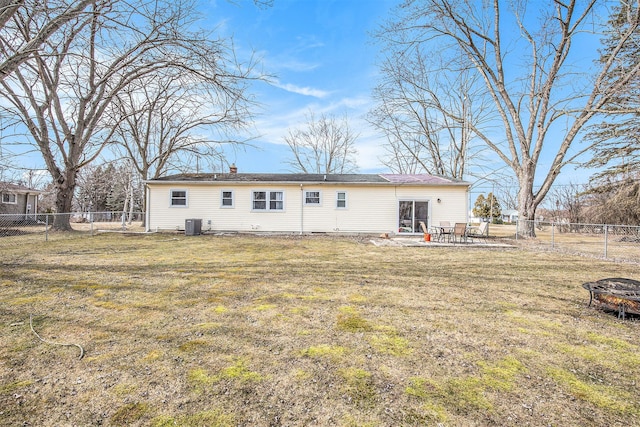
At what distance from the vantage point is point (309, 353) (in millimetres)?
2846

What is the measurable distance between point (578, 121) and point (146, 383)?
1896 cm

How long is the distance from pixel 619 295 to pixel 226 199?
1484 cm

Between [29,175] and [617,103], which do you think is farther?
[617,103]

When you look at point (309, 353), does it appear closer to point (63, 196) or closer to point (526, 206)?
point (526, 206)

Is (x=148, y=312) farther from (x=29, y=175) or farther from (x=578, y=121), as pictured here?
(x=578, y=121)

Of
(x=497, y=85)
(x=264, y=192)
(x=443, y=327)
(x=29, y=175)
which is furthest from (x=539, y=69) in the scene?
(x=29, y=175)

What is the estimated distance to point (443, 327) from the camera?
3.55 meters

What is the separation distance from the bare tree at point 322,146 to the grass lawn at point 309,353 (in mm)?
28638

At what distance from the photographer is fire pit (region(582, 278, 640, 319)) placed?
3852mm

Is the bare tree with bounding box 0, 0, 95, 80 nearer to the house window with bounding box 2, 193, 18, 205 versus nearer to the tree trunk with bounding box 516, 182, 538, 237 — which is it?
the tree trunk with bounding box 516, 182, 538, 237

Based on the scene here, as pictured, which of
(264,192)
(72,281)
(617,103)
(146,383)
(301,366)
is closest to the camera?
(146,383)

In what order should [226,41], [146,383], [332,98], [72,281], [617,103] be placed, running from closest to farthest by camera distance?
1. [146,383]
2. [72,281]
3. [226,41]
4. [617,103]
5. [332,98]

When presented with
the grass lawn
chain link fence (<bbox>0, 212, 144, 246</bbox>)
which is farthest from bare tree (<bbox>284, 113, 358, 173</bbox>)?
the grass lawn

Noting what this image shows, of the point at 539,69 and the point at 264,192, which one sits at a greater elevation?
the point at 539,69
